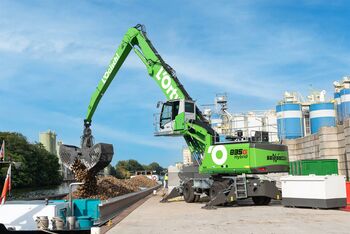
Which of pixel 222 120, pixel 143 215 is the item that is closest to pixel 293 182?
pixel 143 215

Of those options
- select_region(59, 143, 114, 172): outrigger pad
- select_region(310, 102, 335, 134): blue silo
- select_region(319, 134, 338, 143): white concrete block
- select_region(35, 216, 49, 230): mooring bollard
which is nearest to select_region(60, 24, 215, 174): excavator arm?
select_region(59, 143, 114, 172): outrigger pad

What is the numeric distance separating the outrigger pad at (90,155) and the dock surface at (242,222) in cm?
515

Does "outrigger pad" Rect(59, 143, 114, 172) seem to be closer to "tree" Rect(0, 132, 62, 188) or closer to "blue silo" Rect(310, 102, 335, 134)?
"blue silo" Rect(310, 102, 335, 134)

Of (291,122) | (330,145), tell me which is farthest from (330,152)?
(291,122)

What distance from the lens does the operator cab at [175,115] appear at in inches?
974

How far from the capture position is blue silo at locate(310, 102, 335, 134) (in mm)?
40094

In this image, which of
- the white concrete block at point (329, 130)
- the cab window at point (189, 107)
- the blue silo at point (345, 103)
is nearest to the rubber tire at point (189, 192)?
the cab window at point (189, 107)

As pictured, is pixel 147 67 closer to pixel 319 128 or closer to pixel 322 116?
pixel 319 128

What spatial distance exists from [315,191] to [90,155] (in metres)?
10.7

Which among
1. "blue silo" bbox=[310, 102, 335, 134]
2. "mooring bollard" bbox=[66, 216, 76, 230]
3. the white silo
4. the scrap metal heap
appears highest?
the white silo

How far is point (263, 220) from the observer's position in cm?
1494

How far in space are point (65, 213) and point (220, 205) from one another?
10.4m

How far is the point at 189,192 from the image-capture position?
24.5 meters

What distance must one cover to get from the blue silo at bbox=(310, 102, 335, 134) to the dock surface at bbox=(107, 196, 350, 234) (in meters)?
23.5
